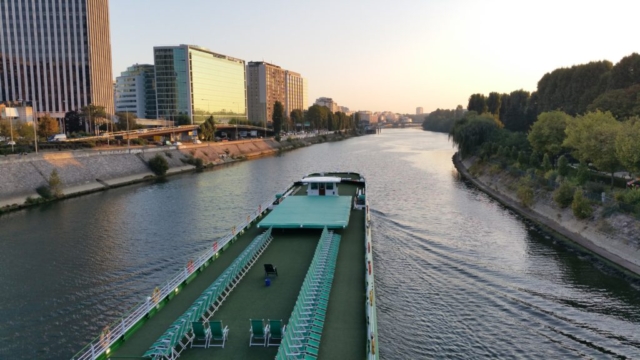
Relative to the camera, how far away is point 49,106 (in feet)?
429

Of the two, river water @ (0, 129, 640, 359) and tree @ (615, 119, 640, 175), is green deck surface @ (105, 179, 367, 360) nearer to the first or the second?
river water @ (0, 129, 640, 359)

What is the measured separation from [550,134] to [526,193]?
47.9 feet

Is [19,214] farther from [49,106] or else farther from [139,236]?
[49,106]

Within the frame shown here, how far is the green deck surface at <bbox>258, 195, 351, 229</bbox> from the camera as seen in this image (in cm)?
2670

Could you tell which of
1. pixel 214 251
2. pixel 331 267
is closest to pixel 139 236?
pixel 214 251

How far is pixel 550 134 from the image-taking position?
55188 mm

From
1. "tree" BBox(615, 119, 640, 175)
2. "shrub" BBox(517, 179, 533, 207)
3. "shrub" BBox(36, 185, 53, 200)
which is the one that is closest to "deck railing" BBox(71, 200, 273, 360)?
"tree" BBox(615, 119, 640, 175)

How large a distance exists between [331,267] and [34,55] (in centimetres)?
14211

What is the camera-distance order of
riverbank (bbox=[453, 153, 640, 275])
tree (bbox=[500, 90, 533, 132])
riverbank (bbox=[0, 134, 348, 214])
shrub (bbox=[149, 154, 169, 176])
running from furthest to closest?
tree (bbox=[500, 90, 533, 132]) < shrub (bbox=[149, 154, 169, 176]) < riverbank (bbox=[0, 134, 348, 214]) < riverbank (bbox=[453, 153, 640, 275])

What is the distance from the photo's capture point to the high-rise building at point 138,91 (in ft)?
597

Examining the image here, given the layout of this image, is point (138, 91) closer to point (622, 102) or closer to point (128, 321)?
point (622, 102)

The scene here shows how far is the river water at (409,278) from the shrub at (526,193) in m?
2.03

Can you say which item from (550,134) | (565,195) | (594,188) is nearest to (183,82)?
→ (550,134)

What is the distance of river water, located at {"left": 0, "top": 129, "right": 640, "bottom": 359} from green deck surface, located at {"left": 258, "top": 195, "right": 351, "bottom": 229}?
4088mm
